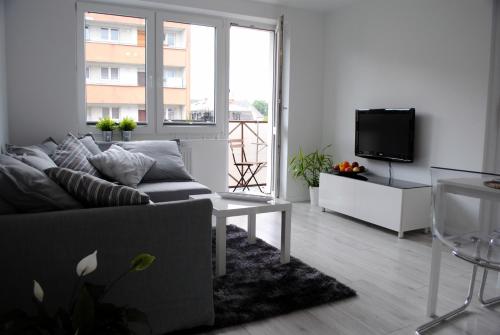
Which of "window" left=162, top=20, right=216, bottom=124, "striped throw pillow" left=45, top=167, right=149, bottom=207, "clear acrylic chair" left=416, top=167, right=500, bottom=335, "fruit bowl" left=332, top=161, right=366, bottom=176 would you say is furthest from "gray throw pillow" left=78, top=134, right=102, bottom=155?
"clear acrylic chair" left=416, top=167, right=500, bottom=335

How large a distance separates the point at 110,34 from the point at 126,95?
0.70 m

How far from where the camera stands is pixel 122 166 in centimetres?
381

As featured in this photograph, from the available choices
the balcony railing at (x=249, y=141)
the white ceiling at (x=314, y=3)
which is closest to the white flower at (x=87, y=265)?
the white ceiling at (x=314, y=3)

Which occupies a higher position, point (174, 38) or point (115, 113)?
point (174, 38)

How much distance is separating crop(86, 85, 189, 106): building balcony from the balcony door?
755mm

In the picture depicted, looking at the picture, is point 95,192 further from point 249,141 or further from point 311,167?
point 249,141

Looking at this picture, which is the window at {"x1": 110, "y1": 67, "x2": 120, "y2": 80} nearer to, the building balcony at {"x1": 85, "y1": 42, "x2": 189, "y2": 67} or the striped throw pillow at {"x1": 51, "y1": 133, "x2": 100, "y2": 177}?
the building balcony at {"x1": 85, "y1": 42, "x2": 189, "y2": 67}

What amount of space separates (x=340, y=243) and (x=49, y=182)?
8.87 ft

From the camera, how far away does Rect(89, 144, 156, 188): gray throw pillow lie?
378cm

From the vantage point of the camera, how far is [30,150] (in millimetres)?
3084

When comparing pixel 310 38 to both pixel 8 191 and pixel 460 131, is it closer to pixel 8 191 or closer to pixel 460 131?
pixel 460 131

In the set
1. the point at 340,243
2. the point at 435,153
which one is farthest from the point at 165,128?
the point at 435,153

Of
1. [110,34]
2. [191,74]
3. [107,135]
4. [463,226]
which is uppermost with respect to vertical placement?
[110,34]

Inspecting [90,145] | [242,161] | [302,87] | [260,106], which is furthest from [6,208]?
[260,106]
